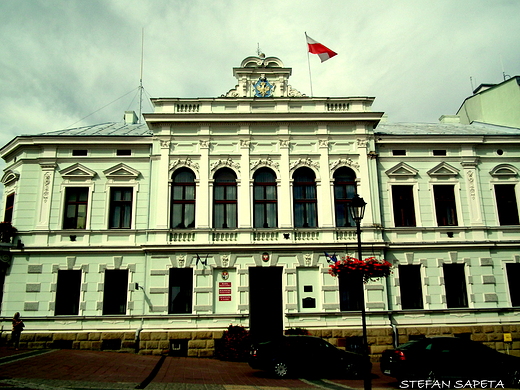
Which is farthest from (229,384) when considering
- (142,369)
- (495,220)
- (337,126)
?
(495,220)

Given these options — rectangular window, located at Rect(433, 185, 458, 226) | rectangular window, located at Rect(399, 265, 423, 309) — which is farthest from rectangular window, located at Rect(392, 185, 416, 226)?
rectangular window, located at Rect(399, 265, 423, 309)

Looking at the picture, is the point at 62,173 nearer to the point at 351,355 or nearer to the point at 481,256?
the point at 351,355

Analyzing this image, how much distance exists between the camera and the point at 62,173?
24875mm

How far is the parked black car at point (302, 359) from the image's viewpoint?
17.5 meters

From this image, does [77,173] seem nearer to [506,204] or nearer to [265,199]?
[265,199]

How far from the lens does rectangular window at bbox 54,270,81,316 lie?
76.3 ft

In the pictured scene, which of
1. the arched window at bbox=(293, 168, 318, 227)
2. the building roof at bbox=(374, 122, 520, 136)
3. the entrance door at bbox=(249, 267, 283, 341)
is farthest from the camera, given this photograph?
the building roof at bbox=(374, 122, 520, 136)

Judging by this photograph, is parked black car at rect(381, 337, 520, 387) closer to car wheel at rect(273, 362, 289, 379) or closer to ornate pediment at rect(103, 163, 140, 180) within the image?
car wheel at rect(273, 362, 289, 379)

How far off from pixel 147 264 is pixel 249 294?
18.1 ft

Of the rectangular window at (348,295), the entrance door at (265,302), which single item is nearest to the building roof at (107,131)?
the entrance door at (265,302)

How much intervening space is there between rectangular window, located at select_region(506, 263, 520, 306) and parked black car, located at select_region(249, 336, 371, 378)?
38.1 ft
